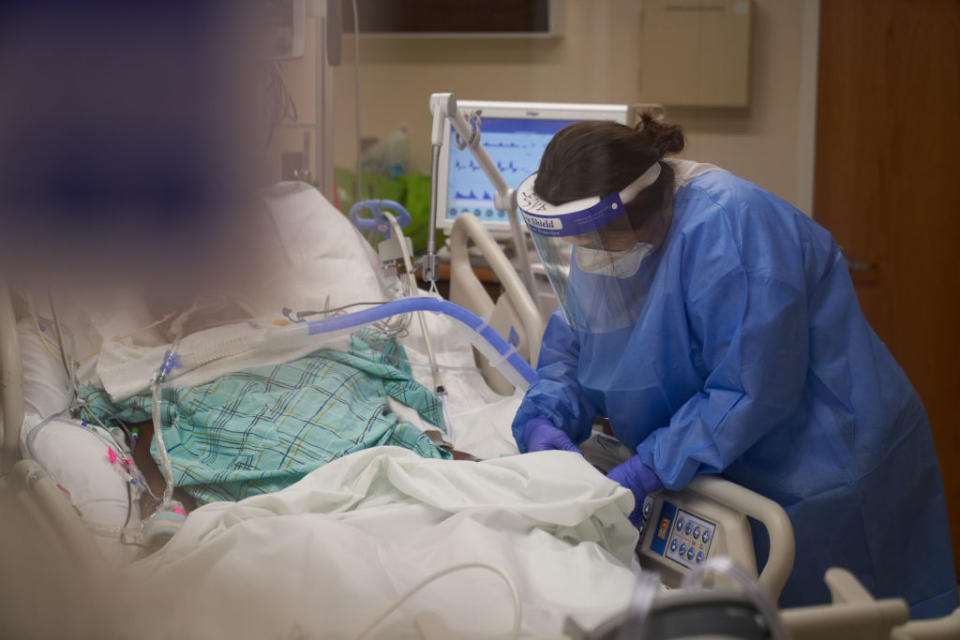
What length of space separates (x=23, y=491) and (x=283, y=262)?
0.36 meters

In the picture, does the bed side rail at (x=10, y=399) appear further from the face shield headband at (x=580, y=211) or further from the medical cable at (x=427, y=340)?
the medical cable at (x=427, y=340)

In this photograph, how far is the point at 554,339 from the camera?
148 centimetres

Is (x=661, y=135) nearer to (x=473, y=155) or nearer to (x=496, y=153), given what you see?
(x=473, y=155)

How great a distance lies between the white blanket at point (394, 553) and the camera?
0.75 metres

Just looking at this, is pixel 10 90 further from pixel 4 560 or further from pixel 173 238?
pixel 4 560

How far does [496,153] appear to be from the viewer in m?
2.14

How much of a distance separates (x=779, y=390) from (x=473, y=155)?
918mm

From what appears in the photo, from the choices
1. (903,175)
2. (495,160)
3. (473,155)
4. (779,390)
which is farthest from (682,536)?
(903,175)

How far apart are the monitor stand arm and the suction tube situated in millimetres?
229

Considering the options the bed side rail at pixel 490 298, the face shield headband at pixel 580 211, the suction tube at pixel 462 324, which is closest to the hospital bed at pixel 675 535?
the suction tube at pixel 462 324

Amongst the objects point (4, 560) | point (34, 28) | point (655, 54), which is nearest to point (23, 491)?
point (4, 560)

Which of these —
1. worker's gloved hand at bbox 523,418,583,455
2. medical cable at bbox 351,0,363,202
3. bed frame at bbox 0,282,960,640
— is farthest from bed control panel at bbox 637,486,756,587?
medical cable at bbox 351,0,363,202

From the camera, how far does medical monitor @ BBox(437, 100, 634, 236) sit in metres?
2.05

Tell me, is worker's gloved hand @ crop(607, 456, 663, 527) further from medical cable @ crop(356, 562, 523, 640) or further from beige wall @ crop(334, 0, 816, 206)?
beige wall @ crop(334, 0, 816, 206)
